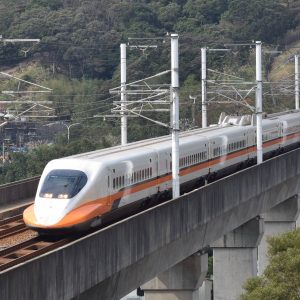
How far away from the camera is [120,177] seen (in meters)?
35.9

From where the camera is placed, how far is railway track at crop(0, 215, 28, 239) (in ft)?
111

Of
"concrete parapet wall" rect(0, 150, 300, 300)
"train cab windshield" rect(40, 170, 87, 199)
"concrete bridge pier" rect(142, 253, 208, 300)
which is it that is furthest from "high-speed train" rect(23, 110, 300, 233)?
"concrete bridge pier" rect(142, 253, 208, 300)

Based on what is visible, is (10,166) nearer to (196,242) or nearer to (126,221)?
(196,242)

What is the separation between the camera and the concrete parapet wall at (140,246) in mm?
24797

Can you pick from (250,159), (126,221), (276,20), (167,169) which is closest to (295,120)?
(250,159)

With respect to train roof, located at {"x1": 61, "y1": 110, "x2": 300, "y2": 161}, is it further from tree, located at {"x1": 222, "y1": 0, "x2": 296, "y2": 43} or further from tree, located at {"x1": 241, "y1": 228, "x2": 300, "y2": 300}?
tree, located at {"x1": 222, "y1": 0, "x2": 296, "y2": 43}

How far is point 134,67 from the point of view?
131m

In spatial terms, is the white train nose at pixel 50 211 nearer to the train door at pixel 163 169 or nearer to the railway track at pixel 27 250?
the railway track at pixel 27 250

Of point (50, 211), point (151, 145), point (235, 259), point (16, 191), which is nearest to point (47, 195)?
point (50, 211)

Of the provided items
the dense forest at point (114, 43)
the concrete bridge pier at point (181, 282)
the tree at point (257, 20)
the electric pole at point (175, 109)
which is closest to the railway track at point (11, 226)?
the electric pole at point (175, 109)

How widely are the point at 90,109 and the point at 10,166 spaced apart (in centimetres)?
2480

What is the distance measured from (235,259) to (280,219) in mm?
10400

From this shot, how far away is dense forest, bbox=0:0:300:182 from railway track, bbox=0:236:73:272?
2753 inches

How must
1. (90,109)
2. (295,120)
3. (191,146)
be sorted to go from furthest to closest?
(90,109)
(295,120)
(191,146)
